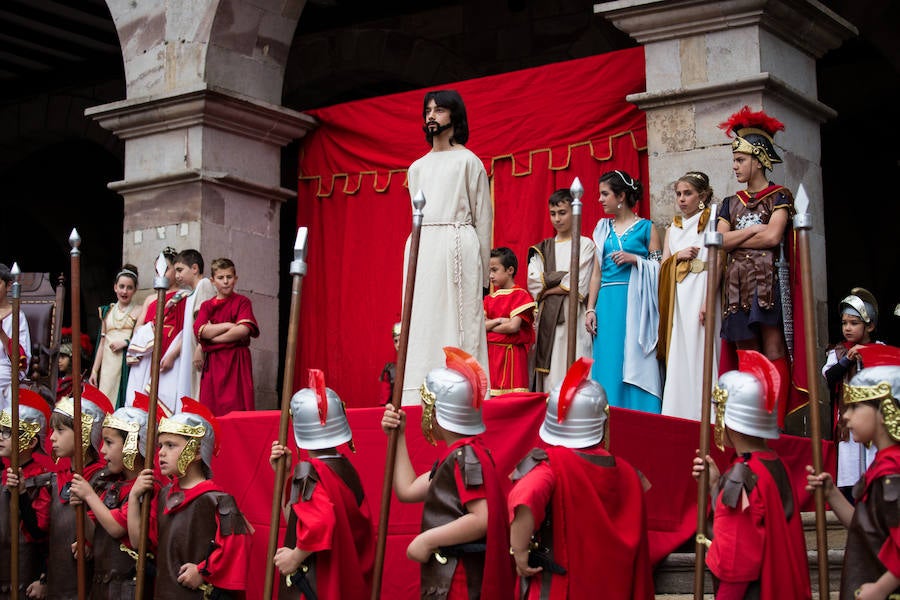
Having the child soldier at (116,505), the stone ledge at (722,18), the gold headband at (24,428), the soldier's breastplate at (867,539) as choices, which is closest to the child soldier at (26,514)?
the gold headband at (24,428)

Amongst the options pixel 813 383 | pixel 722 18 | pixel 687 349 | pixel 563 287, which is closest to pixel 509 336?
pixel 563 287

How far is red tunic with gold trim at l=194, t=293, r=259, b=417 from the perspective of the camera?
30.0ft

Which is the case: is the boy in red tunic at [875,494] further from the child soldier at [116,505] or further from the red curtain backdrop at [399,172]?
the red curtain backdrop at [399,172]

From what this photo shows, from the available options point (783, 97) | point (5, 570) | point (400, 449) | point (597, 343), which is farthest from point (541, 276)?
point (5, 570)

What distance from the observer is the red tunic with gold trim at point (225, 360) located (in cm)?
914

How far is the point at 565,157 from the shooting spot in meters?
10.2

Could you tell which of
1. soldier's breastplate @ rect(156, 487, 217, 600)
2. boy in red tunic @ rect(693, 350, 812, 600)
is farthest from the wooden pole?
soldier's breastplate @ rect(156, 487, 217, 600)

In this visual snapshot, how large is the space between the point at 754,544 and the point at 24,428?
158 inches

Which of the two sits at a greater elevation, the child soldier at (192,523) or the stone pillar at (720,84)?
the stone pillar at (720,84)

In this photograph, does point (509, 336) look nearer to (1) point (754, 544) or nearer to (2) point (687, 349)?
(2) point (687, 349)

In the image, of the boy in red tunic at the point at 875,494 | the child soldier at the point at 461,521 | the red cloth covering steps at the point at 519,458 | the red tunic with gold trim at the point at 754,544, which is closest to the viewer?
the boy in red tunic at the point at 875,494

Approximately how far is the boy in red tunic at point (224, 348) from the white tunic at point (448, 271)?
7.24 ft

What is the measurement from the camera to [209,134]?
34.1 ft

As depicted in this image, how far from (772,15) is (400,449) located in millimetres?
4284
